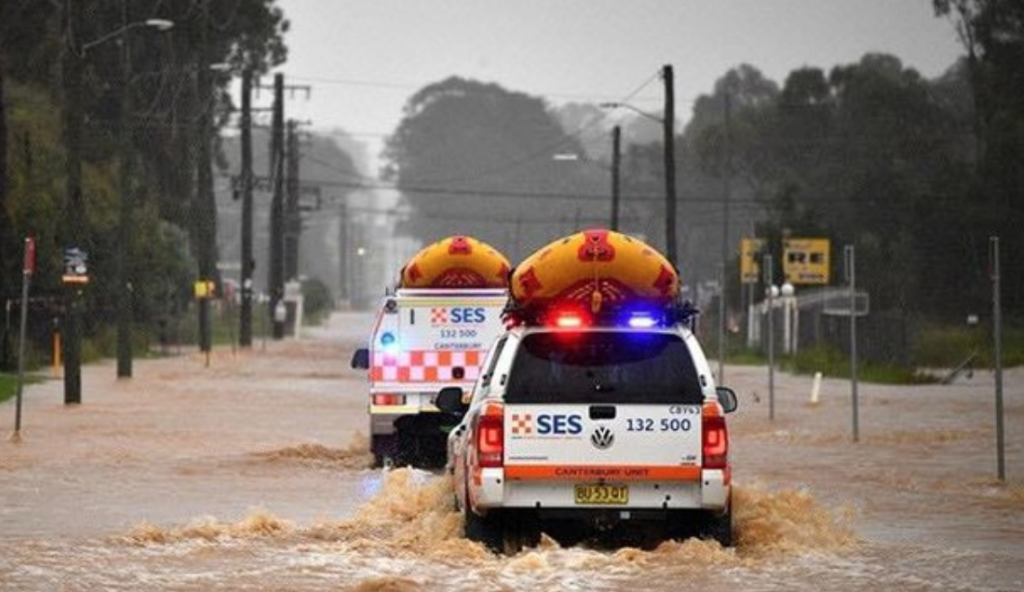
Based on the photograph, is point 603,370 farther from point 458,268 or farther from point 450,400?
point 458,268

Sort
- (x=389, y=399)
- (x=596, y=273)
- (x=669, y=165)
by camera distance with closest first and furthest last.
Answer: (x=596, y=273) < (x=389, y=399) < (x=669, y=165)

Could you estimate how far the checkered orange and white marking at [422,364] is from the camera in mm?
26516

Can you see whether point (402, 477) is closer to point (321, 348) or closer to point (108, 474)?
point (108, 474)

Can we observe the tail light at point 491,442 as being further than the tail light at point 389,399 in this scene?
No

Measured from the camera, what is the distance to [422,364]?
26.6m

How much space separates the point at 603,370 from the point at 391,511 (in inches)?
156

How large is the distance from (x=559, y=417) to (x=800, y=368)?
46.1 metres

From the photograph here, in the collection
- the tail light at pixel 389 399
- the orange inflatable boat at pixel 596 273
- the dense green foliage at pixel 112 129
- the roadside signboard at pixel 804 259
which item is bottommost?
the tail light at pixel 389 399

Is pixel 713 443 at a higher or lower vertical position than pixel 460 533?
higher

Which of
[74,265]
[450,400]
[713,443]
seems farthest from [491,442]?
[74,265]

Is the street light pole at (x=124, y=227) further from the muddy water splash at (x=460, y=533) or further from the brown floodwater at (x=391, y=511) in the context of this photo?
the muddy water splash at (x=460, y=533)

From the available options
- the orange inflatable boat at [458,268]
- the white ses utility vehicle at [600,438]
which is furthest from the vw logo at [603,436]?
the orange inflatable boat at [458,268]

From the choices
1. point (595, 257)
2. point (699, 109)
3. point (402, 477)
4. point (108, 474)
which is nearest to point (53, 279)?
point (108, 474)

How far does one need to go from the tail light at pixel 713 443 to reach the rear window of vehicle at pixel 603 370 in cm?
18
